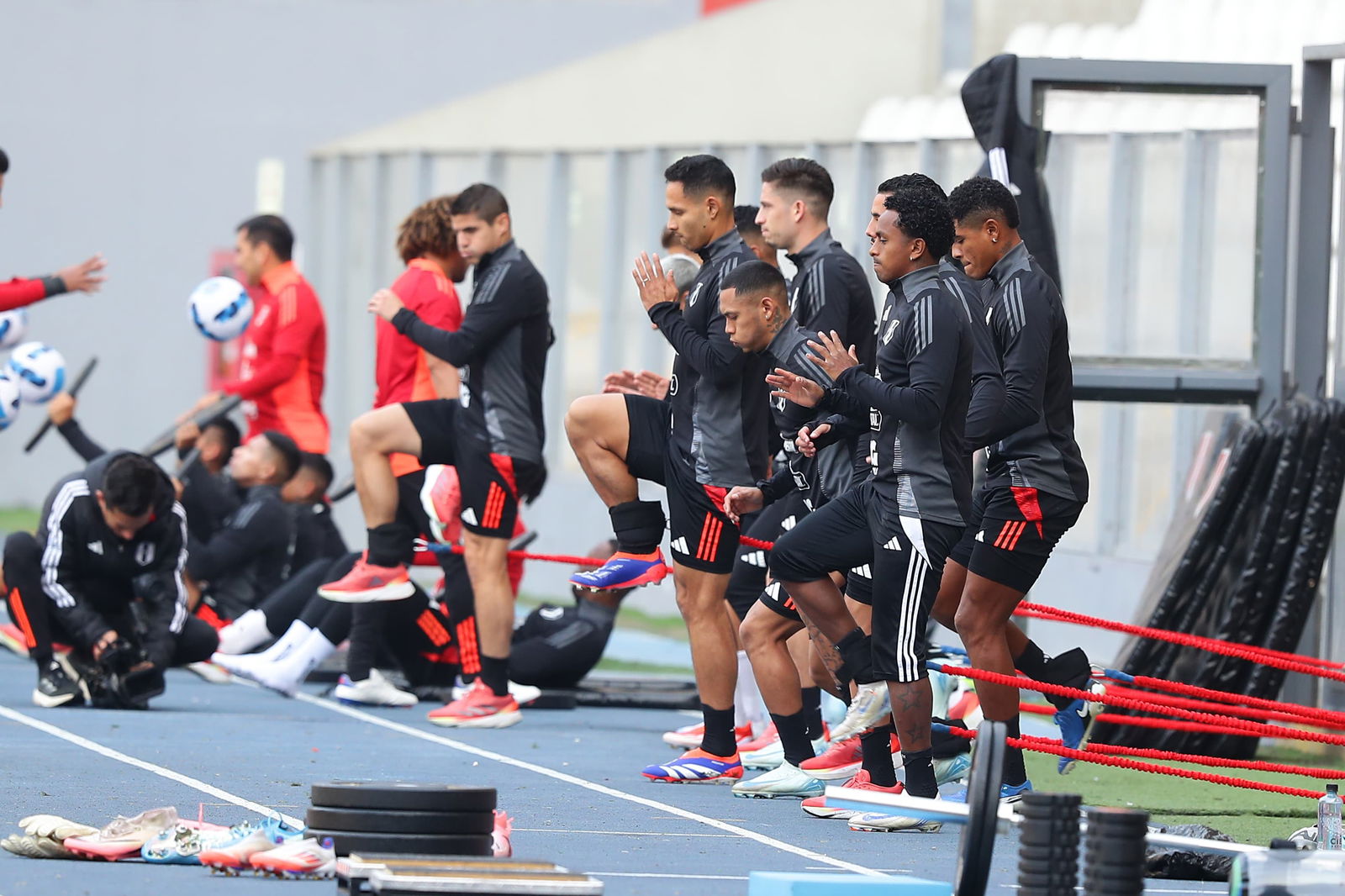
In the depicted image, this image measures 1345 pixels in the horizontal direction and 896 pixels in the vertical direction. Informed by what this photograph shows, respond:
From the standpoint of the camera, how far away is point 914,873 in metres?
5.60

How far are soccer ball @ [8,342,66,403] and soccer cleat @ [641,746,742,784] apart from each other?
570 cm

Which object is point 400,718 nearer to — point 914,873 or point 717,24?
point 914,873

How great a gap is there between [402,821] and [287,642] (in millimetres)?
4428

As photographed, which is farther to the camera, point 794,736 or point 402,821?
point 794,736

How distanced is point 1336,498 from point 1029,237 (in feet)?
5.45

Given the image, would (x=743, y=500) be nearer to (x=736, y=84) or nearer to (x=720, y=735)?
(x=720, y=735)

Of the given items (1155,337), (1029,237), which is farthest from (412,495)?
(1155,337)

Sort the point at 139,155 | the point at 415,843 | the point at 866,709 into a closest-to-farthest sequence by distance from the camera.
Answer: the point at 415,843 < the point at 866,709 < the point at 139,155

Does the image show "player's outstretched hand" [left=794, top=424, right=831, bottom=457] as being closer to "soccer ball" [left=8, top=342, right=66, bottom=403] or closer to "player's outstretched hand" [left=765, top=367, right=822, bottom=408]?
"player's outstretched hand" [left=765, top=367, right=822, bottom=408]

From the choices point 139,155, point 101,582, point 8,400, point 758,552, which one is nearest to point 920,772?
point 758,552

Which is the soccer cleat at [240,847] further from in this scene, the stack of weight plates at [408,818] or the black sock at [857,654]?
the black sock at [857,654]

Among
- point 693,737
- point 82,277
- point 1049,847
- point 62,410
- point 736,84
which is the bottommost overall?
point 693,737

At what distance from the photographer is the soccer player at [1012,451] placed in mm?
6648

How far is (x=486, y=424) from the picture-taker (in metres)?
8.69
